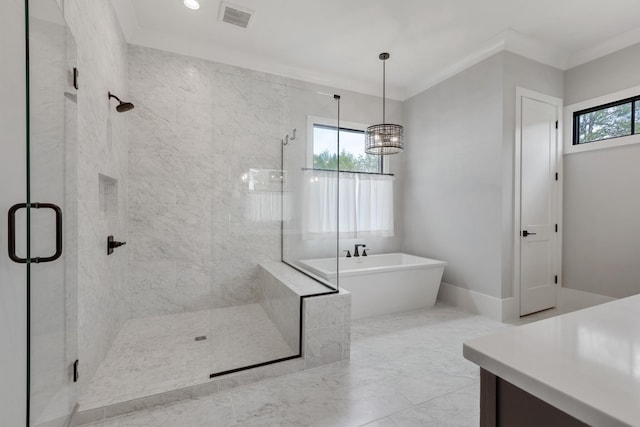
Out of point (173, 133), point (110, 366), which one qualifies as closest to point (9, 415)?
point (110, 366)

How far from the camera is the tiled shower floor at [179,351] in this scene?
179 centimetres

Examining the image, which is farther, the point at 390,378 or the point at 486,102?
the point at 486,102

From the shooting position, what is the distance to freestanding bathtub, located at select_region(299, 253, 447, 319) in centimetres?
290

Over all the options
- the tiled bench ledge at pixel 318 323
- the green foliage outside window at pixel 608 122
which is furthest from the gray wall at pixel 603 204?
the tiled bench ledge at pixel 318 323

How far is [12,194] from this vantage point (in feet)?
3.41

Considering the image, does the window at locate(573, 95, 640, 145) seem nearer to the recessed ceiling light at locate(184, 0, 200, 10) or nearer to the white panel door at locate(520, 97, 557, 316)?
the white panel door at locate(520, 97, 557, 316)

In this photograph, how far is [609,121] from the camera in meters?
3.02

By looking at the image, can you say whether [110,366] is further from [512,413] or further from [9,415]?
[512,413]

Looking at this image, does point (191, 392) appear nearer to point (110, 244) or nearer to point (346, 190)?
point (110, 244)

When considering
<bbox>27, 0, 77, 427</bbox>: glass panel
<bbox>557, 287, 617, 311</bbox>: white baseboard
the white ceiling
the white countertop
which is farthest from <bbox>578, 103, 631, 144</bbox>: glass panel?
<bbox>27, 0, 77, 427</bbox>: glass panel

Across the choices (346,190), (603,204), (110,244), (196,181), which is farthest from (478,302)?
(110,244)

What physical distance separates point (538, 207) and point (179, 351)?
386 centimetres

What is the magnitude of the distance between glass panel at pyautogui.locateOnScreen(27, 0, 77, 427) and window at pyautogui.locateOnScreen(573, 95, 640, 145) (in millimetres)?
4596

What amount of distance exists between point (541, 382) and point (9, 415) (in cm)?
163
